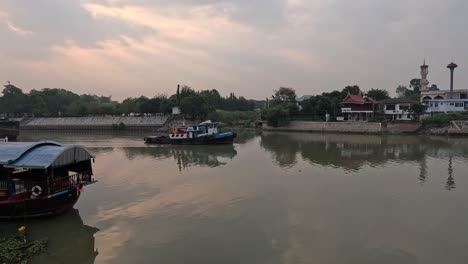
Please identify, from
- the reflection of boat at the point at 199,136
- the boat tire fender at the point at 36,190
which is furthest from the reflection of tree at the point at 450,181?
the reflection of boat at the point at 199,136

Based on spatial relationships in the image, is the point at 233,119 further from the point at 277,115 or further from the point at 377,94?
the point at 377,94

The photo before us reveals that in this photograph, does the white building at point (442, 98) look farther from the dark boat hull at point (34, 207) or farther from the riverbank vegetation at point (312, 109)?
the dark boat hull at point (34, 207)

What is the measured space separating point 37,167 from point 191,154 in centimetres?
1869

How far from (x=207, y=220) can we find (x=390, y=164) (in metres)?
15.8

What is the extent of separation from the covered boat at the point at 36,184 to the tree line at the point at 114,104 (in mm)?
49811

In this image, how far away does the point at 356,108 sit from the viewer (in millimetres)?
55438

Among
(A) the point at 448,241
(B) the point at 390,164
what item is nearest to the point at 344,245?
(A) the point at 448,241

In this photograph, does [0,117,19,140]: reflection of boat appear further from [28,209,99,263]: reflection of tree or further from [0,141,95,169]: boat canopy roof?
[28,209,99,263]: reflection of tree

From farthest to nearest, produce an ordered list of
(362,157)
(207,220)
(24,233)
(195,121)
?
(195,121), (362,157), (207,220), (24,233)

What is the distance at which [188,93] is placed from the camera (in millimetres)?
68500

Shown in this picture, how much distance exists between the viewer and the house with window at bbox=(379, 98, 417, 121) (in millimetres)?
52812

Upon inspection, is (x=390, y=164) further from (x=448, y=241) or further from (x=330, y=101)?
(x=330, y=101)

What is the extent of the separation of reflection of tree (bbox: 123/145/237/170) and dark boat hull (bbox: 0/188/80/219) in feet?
35.4

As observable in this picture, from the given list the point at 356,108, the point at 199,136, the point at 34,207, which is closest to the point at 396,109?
the point at 356,108
